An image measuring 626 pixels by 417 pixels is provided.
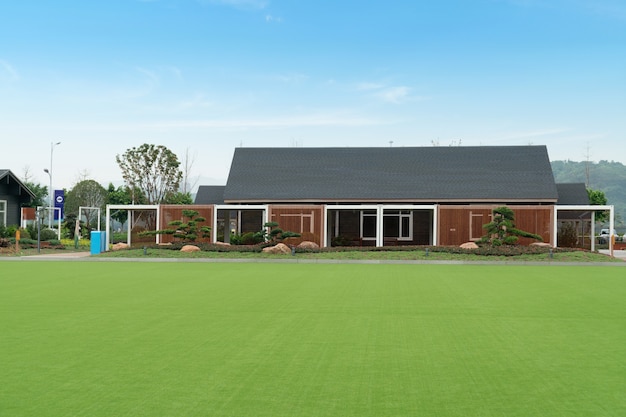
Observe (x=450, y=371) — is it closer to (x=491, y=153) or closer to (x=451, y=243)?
(x=451, y=243)

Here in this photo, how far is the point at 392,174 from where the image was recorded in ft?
129

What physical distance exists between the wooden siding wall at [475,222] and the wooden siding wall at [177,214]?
1139cm

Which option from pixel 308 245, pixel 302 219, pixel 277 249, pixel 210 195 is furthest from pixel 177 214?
pixel 210 195

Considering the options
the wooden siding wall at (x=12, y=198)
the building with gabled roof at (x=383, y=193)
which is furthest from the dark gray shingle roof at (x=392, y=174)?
the wooden siding wall at (x=12, y=198)

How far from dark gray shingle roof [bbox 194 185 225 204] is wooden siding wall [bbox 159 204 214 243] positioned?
7.54 m

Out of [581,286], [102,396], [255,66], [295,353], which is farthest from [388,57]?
[102,396]

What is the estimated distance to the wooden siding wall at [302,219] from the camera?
34062mm

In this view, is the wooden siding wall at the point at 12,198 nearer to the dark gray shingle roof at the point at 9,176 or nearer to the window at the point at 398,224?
the dark gray shingle roof at the point at 9,176

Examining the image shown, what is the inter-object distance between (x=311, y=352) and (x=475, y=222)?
87.8ft

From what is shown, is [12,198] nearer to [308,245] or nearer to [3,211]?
[3,211]

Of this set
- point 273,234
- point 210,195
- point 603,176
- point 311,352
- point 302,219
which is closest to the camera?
point 311,352

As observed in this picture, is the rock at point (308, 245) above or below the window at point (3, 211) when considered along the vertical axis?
below

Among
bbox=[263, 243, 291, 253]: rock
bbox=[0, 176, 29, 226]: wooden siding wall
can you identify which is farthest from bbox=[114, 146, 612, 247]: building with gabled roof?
bbox=[0, 176, 29, 226]: wooden siding wall

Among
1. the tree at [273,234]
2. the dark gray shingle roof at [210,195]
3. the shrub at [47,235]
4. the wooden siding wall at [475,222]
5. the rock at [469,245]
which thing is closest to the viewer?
the rock at [469,245]
